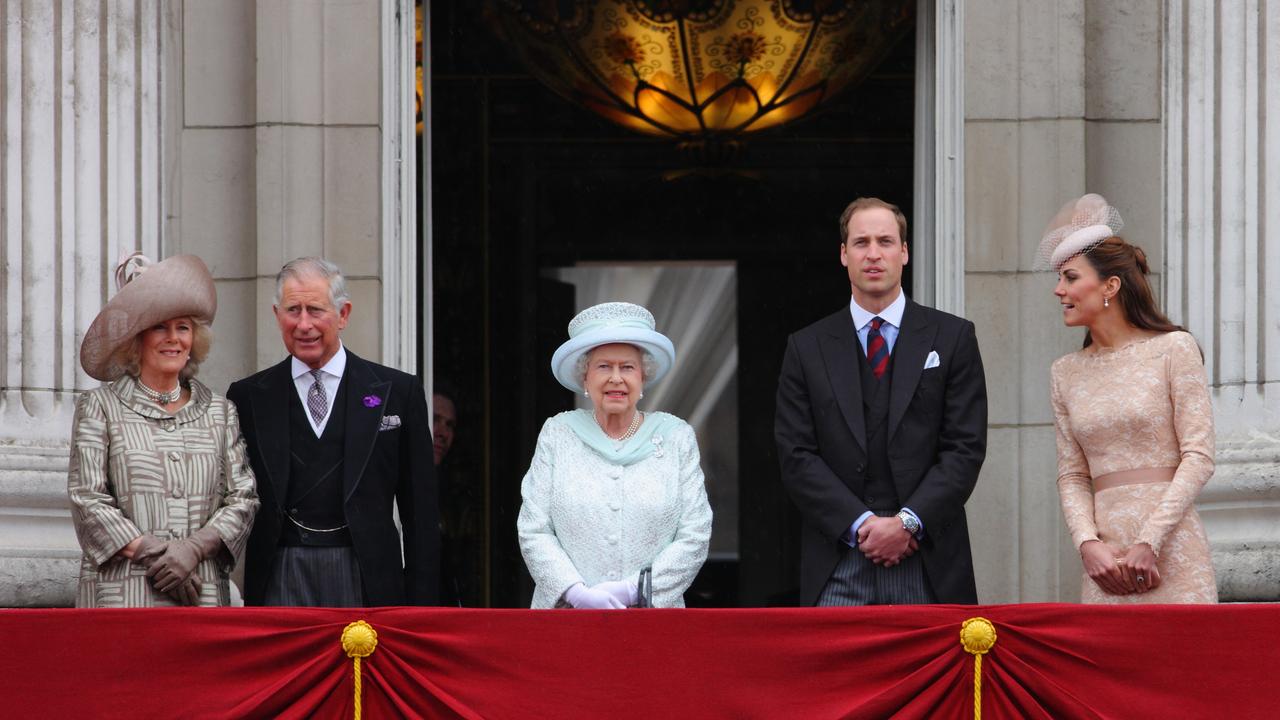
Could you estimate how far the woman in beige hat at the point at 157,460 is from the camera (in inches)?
231

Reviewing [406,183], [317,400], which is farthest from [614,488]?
[406,183]

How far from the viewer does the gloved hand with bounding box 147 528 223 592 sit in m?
5.84

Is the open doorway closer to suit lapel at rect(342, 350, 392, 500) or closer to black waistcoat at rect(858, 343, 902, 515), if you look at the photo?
suit lapel at rect(342, 350, 392, 500)

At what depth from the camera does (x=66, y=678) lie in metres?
5.38

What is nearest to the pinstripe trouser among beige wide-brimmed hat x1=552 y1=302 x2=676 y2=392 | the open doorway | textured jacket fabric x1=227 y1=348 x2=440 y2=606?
beige wide-brimmed hat x1=552 y1=302 x2=676 y2=392

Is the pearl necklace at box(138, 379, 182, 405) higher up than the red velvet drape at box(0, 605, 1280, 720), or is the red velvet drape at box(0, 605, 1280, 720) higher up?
the pearl necklace at box(138, 379, 182, 405)

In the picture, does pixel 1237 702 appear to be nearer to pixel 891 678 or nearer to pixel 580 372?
pixel 891 678

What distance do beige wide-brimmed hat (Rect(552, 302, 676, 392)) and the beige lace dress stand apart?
4.33 feet

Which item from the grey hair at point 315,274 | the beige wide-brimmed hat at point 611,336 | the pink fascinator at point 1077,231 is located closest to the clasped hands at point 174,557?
the grey hair at point 315,274

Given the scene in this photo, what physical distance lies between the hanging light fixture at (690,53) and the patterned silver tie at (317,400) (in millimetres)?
5178

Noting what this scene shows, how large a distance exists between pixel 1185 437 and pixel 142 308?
3278 millimetres

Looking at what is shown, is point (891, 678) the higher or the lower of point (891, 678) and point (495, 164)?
the lower

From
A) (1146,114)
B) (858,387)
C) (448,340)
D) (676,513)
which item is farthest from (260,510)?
(448,340)

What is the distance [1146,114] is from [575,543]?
11.3 feet
